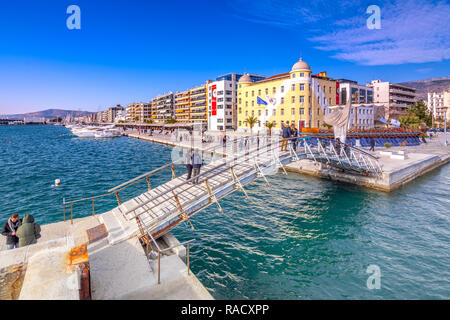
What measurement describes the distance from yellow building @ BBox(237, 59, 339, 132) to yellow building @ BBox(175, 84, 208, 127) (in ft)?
147

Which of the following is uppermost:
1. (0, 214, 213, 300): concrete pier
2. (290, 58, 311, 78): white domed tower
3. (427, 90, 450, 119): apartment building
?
(427, 90, 450, 119): apartment building

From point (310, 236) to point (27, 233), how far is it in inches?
498

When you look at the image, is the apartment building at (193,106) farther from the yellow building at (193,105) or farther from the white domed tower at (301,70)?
the white domed tower at (301,70)

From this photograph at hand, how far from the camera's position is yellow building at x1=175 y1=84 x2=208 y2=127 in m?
117

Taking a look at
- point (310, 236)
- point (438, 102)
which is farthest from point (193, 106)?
point (438, 102)

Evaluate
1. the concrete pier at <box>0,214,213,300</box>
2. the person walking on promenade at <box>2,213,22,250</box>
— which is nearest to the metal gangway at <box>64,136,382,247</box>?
the concrete pier at <box>0,214,213,300</box>

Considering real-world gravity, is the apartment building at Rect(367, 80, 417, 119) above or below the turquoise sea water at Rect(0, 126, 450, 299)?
above

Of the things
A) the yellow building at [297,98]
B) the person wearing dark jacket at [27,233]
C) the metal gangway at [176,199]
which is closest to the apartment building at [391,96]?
the yellow building at [297,98]

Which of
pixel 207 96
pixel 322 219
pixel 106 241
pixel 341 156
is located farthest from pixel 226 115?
pixel 106 241

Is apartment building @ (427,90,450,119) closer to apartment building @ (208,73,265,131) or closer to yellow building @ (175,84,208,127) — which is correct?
apartment building @ (208,73,265,131)

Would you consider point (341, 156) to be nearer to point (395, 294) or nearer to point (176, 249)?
point (395, 294)

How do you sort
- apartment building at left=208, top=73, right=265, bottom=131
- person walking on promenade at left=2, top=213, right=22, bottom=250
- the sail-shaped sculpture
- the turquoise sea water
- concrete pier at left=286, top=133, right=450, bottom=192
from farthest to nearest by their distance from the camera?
apartment building at left=208, top=73, right=265, bottom=131, concrete pier at left=286, top=133, right=450, bottom=192, the sail-shaped sculpture, the turquoise sea water, person walking on promenade at left=2, top=213, right=22, bottom=250
